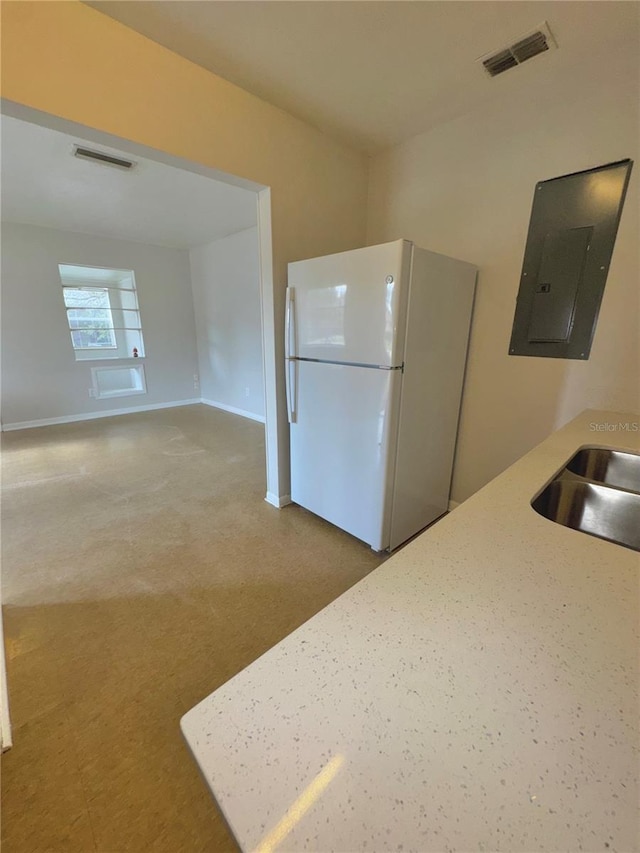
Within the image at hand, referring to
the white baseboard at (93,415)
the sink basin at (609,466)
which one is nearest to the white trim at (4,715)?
the sink basin at (609,466)

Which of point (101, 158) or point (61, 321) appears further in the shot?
point (61, 321)

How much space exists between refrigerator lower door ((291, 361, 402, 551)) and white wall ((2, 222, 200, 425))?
14.1 ft

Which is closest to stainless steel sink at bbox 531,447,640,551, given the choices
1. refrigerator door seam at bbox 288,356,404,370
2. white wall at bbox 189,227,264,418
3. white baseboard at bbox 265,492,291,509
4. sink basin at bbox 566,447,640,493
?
sink basin at bbox 566,447,640,493

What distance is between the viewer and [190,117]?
5.57 ft

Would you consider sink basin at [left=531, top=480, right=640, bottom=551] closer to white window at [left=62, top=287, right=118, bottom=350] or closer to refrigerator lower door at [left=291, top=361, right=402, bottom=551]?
refrigerator lower door at [left=291, top=361, right=402, bottom=551]

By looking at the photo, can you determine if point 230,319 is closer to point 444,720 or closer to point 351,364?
point 351,364

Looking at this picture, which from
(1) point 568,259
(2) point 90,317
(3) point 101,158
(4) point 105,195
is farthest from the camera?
(2) point 90,317

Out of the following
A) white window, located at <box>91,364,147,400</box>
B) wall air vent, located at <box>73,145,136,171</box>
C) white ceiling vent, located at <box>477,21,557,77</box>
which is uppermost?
white ceiling vent, located at <box>477,21,557,77</box>

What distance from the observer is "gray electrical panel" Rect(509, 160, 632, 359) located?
1703 mm

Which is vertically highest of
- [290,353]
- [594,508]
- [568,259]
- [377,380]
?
[568,259]

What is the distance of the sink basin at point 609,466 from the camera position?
1342 millimetres

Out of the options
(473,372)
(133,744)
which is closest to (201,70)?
(473,372)

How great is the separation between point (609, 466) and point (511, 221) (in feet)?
4.80

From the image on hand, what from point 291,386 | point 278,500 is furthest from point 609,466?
point 278,500
